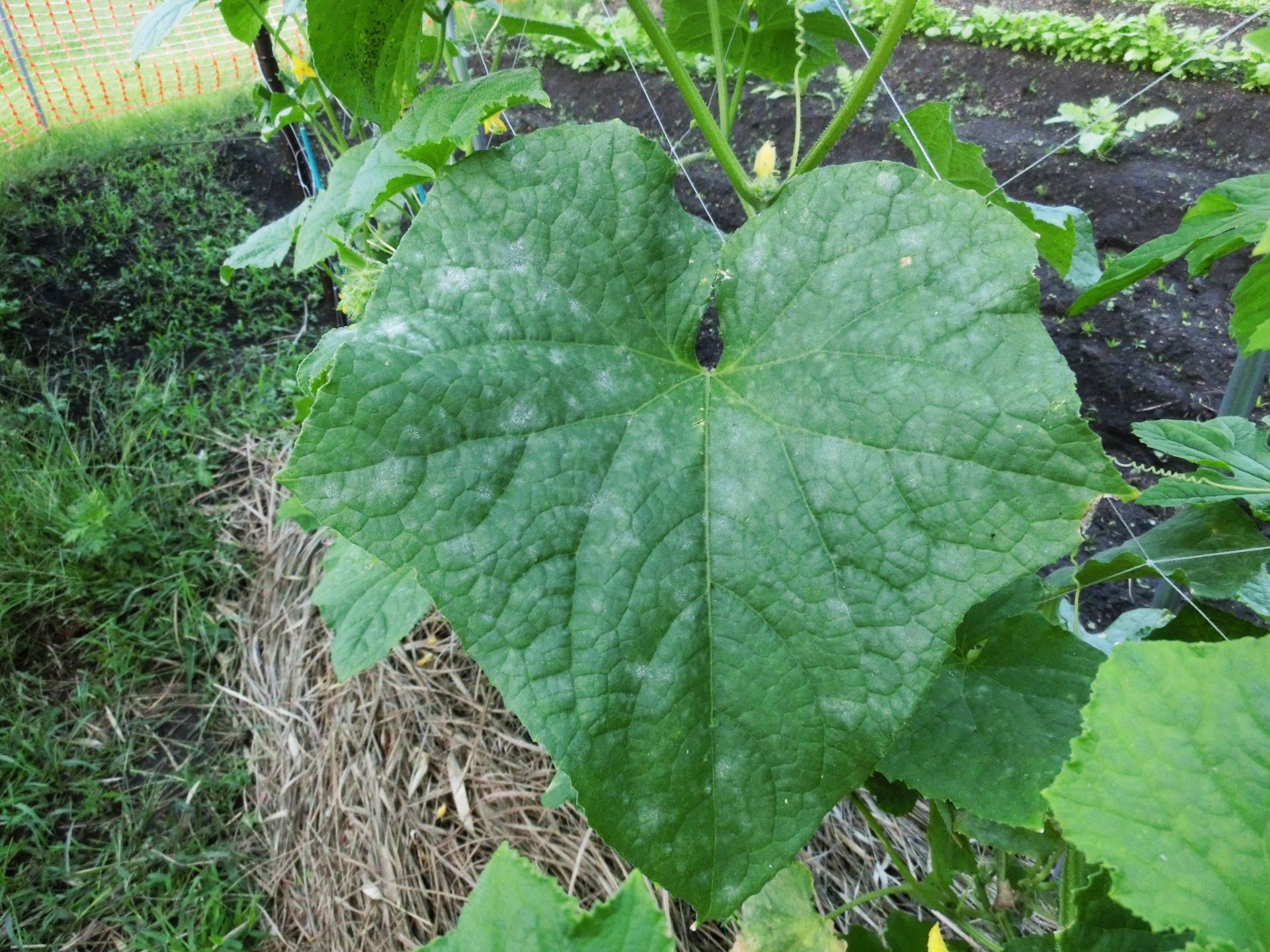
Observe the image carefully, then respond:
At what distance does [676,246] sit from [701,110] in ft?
0.50

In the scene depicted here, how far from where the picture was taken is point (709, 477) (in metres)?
0.66

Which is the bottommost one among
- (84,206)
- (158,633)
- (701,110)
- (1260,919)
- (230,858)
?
(230,858)

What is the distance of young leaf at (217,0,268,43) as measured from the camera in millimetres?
1305

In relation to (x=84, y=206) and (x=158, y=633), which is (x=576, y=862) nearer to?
(x=158, y=633)

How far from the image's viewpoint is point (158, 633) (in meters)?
2.09

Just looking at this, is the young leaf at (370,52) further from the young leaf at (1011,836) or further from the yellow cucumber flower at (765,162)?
the young leaf at (1011,836)

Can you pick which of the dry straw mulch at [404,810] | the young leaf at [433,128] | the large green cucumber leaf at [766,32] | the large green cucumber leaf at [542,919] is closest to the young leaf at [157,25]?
the young leaf at [433,128]

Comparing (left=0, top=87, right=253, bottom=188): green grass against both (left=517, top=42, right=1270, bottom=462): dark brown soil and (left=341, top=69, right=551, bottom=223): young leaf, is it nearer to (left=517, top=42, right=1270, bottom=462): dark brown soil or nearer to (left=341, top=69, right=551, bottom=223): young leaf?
(left=517, top=42, right=1270, bottom=462): dark brown soil

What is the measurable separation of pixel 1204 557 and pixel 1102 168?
2.25m

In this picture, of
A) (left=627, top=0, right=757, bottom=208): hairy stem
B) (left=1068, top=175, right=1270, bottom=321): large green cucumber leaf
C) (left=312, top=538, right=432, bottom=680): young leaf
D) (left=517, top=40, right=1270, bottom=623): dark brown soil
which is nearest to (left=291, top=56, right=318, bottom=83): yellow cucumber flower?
(left=517, top=40, right=1270, bottom=623): dark brown soil

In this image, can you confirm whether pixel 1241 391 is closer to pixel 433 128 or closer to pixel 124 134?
pixel 433 128

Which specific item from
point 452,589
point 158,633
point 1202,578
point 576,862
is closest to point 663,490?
point 452,589

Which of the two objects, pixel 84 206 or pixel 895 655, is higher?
pixel 895 655

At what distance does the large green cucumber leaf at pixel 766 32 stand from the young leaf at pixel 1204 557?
767 millimetres
